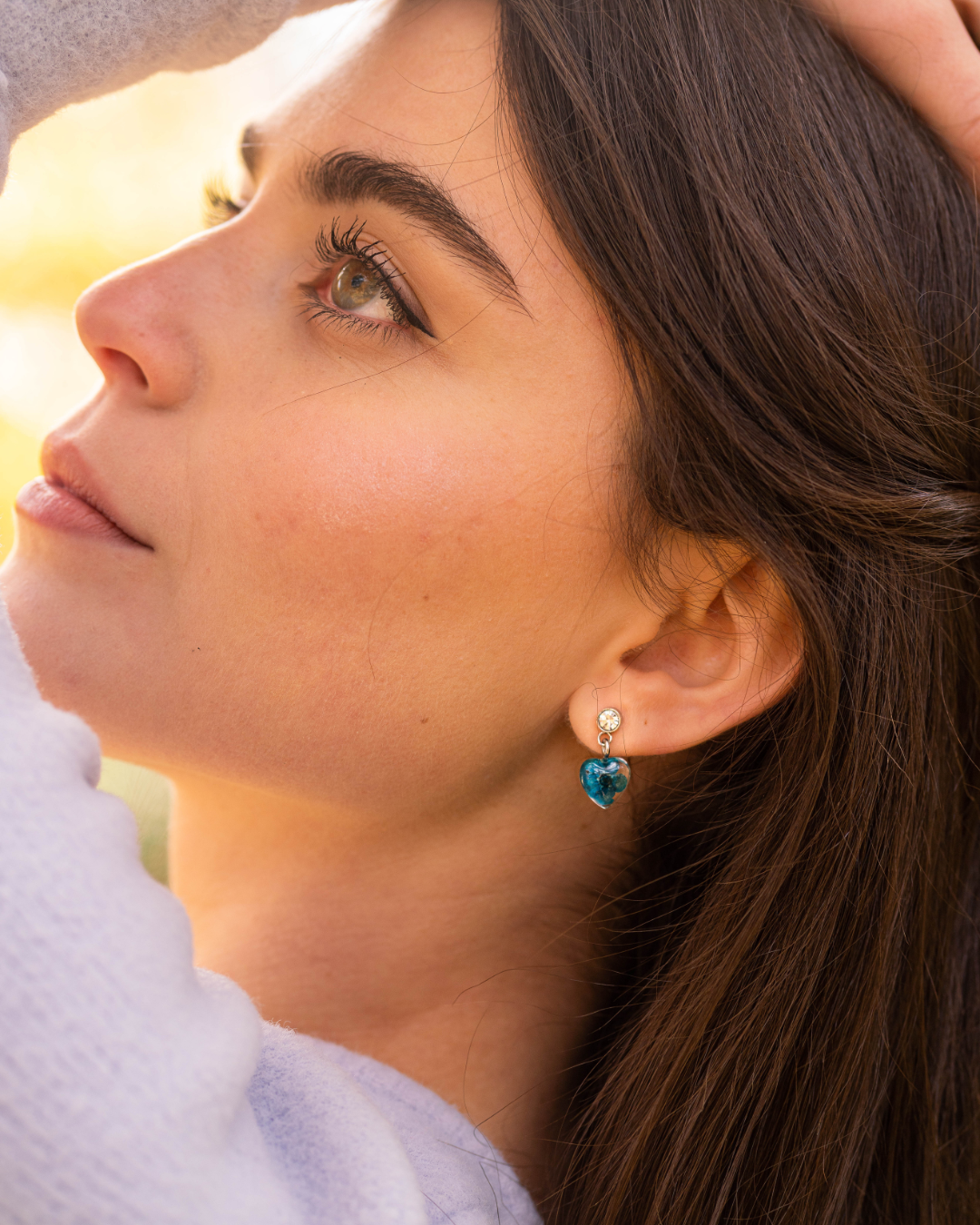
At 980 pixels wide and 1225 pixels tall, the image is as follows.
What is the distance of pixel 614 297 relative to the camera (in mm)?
1012

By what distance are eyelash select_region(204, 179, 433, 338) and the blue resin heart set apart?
1.67ft

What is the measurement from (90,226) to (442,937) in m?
2.31

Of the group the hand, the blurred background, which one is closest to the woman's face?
the hand

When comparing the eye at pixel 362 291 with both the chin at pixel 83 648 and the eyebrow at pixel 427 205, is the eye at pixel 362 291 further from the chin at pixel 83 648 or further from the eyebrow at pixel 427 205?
the chin at pixel 83 648

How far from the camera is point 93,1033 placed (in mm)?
679

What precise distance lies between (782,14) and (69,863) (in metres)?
1.13

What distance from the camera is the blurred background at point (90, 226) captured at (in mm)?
2105

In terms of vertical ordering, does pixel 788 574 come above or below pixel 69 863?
below

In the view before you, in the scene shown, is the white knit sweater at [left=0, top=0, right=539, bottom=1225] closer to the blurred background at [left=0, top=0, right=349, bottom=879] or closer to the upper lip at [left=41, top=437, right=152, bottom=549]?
the upper lip at [left=41, top=437, right=152, bottom=549]

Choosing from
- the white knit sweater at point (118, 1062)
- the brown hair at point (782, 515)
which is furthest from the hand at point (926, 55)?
the white knit sweater at point (118, 1062)

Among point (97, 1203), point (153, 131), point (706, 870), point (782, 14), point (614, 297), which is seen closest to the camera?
point (97, 1203)

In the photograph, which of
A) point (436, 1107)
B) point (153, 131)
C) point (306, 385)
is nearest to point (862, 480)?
point (306, 385)

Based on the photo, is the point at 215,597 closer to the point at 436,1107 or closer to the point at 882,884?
the point at 436,1107

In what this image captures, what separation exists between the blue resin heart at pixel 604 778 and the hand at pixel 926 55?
0.80 m
